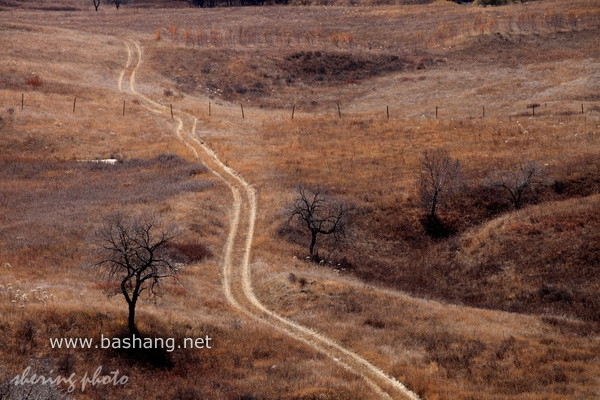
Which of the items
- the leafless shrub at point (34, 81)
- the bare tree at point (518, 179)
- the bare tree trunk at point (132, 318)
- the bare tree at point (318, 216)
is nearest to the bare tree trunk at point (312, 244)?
the bare tree at point (318, 216)

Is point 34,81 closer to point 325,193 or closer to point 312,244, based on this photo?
point 325,193

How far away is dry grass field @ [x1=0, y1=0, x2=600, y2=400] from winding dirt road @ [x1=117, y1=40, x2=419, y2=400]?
50cm

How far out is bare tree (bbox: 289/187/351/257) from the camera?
152ft

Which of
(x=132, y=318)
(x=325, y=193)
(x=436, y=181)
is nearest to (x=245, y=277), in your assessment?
(x=132, y=318)

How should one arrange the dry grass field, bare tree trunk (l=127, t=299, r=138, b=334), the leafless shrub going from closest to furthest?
1. the dry grass field
2. bare tree trunk (l=127, t=299, r=138, b=334)
3. the leafless shrub

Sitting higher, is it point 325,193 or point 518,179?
point 518,179

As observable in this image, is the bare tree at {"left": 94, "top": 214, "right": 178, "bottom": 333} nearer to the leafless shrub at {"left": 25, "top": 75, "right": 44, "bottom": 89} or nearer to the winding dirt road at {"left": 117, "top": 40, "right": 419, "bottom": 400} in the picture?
the winding dirt road at {"left": 117, "top": 40, "right": 419, "bottom": 400}

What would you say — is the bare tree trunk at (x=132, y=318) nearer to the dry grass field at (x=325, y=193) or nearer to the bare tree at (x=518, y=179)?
the dry grass field at (x=325, y=193)

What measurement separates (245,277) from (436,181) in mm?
19692

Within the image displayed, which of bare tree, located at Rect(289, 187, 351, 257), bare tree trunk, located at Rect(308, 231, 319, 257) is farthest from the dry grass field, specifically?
bare tree, located at Rect(289, 187, 351, 257)

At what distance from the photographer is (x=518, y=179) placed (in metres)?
52.7

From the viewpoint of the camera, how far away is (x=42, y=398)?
20969 millimetres

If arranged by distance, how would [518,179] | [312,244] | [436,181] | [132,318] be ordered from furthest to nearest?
[436,181], [518,179], [312,244], [132,318]

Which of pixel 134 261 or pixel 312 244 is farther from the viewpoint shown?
pixel 312 244
